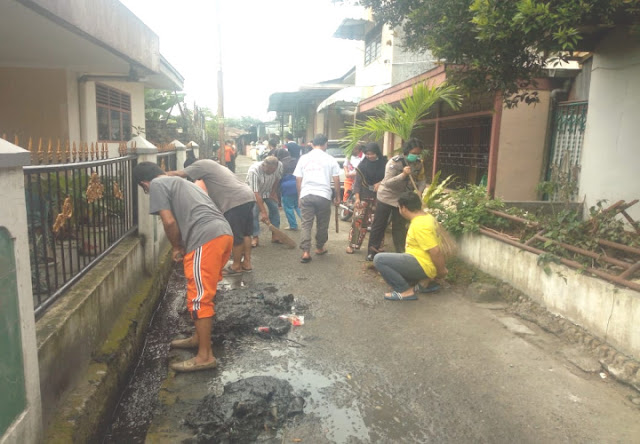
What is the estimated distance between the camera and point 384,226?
6.55 meters

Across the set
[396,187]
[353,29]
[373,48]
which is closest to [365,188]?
[396,187]

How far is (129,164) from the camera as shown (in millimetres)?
5297

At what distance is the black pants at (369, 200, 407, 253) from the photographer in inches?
253

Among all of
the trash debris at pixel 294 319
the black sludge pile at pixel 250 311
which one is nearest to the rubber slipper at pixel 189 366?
the black sludge pile at pixel 250 311

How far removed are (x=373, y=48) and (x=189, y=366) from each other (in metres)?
14.1

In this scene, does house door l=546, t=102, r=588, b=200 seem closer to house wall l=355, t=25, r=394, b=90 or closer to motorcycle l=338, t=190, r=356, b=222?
motorcycle l=338, t=190, r=356, b=222

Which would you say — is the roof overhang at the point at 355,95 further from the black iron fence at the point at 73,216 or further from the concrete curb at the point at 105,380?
the concrete curb at the point at 105,380

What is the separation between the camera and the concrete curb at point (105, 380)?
264 centimetres

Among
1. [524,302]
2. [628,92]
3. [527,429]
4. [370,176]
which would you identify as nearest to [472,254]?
[524,302]

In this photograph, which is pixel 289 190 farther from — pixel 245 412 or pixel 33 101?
pixel 245 412

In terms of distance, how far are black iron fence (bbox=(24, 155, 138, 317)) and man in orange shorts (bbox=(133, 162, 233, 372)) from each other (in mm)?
601

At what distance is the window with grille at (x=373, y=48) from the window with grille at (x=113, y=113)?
7479 millimetres

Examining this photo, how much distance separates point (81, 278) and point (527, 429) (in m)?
3.23

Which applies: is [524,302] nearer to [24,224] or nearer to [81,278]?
[81,278]
